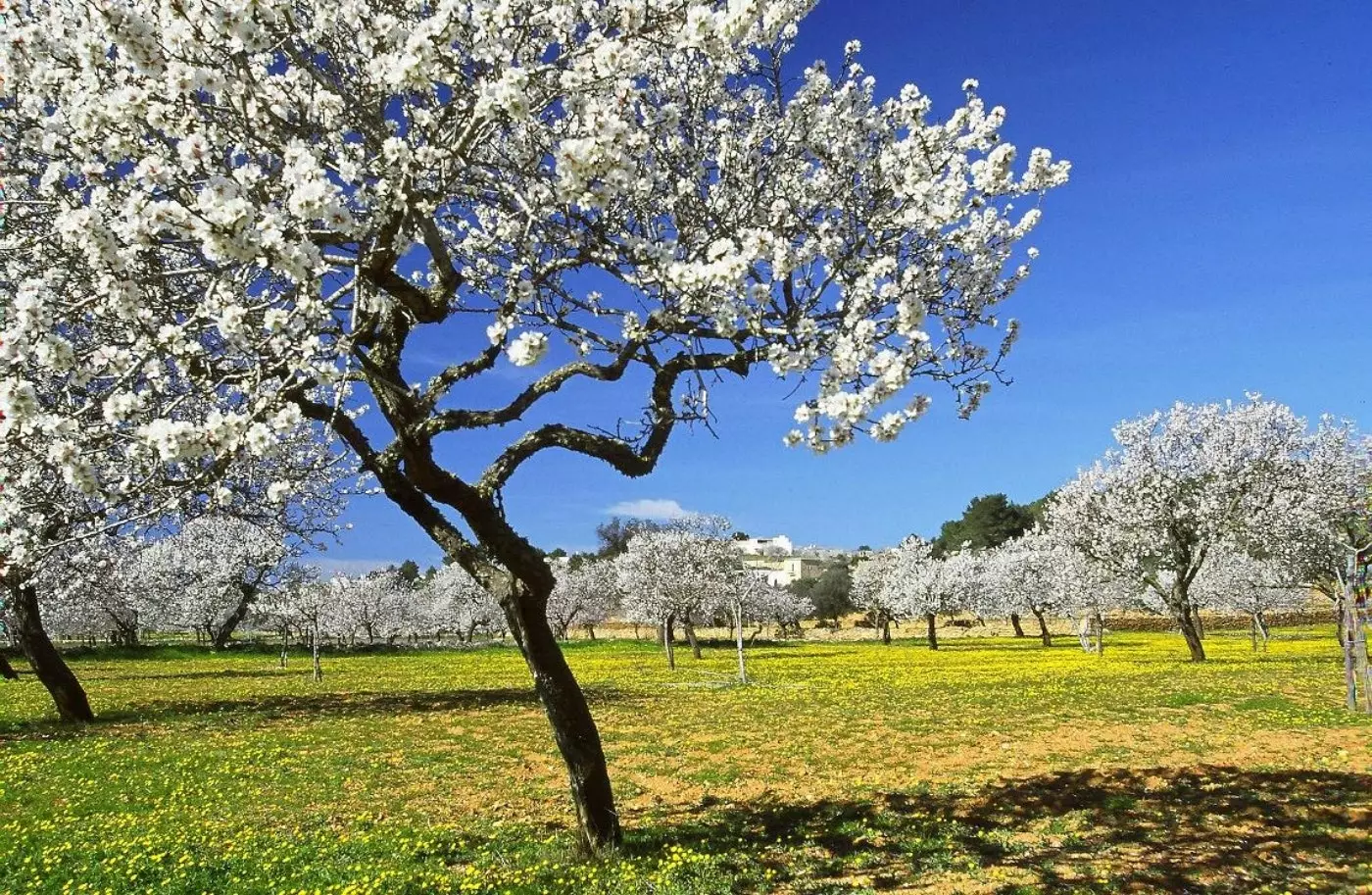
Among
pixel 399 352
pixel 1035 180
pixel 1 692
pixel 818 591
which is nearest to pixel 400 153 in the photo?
pixel 399 352

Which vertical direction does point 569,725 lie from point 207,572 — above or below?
below

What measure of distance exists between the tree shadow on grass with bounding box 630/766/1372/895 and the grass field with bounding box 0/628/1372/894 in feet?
0.16

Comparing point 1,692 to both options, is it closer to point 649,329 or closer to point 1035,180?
point 649,329

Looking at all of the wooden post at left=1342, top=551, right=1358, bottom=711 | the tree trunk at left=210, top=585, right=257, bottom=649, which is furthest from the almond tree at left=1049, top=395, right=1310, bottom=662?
the tree trunk at left=210, top=585, right=257, bottom=649

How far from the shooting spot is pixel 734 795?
12711 mm

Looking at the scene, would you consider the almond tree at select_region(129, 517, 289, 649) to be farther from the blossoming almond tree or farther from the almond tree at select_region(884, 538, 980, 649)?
the blossoming almond tree

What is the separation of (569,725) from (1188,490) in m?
36.3

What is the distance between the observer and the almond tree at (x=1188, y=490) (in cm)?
3581

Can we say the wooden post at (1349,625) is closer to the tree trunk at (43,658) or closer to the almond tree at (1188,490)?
the almond tree at (1188,490)

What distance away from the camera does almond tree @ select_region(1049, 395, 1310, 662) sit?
1410 inches

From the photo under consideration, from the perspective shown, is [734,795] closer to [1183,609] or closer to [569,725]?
[569,725]

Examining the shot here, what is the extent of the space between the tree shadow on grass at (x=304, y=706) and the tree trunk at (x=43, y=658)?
1.61 feet

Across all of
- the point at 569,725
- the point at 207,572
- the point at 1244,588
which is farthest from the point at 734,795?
the point at 207,572

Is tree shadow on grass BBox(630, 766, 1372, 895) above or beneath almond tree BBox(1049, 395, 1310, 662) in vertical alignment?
beneath
